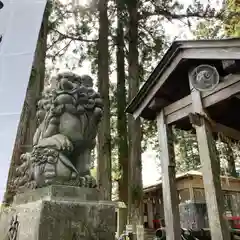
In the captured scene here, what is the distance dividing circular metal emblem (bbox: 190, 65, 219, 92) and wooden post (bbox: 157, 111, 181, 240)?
84 cm

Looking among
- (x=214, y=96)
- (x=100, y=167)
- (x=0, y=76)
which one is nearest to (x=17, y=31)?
(x=0, y=76)

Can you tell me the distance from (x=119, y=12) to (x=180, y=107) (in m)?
7.69

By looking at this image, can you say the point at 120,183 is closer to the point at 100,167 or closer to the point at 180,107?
the point at 100,167

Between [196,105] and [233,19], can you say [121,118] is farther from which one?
[196,105]

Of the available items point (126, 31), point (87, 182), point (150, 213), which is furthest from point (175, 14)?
point (87, 182)

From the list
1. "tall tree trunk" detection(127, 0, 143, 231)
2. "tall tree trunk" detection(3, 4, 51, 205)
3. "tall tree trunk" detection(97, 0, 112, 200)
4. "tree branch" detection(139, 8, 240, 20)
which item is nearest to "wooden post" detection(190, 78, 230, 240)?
"tall tree trunk" detection(97, 0, 112, 200)

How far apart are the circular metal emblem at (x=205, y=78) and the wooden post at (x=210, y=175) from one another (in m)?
0.11

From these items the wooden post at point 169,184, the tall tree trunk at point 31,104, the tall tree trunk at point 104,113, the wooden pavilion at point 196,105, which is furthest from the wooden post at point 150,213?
the wooden post at point 169,184

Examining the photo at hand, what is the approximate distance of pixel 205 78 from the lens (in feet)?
13.2

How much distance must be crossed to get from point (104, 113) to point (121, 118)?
203 centimetres

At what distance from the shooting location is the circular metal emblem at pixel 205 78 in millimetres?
4017

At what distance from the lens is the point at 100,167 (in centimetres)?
867

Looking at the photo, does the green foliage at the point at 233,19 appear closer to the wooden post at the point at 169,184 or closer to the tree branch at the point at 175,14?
the tree branch at the point at 175,14

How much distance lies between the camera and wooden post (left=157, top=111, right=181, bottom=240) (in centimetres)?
414
